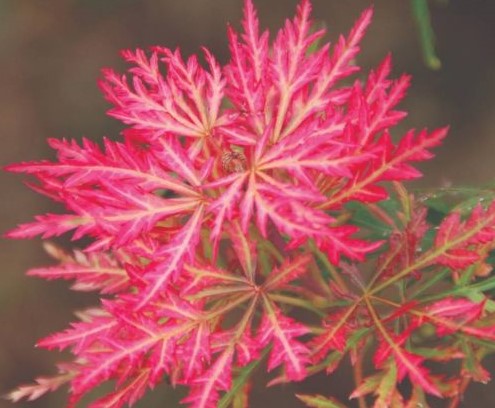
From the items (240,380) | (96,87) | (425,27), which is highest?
(96,87)

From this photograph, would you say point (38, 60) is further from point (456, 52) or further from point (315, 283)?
point (315, 283)

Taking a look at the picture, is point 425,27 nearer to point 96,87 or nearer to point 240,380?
point 240,380

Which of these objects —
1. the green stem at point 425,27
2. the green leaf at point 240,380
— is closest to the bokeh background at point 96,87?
the green stem at point 425,27

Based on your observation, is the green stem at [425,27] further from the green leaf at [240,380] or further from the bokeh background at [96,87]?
the green leaf at [240,380]

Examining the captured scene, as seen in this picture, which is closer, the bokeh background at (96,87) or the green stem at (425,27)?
the green stem at (425,27)

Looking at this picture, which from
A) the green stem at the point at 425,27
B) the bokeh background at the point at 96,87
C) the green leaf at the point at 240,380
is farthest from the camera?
the bokeh background at the point at 96,87

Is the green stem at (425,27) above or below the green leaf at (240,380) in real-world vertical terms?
above

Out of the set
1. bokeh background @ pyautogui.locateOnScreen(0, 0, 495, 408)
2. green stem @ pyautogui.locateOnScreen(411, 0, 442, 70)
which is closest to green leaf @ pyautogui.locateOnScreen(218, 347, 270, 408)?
green stem @ pyautogui.locateOnScreen(411, 0, 442, 70)

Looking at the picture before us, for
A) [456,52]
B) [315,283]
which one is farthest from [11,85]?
[315,283]

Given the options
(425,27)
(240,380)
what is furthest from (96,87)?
(240,380)
